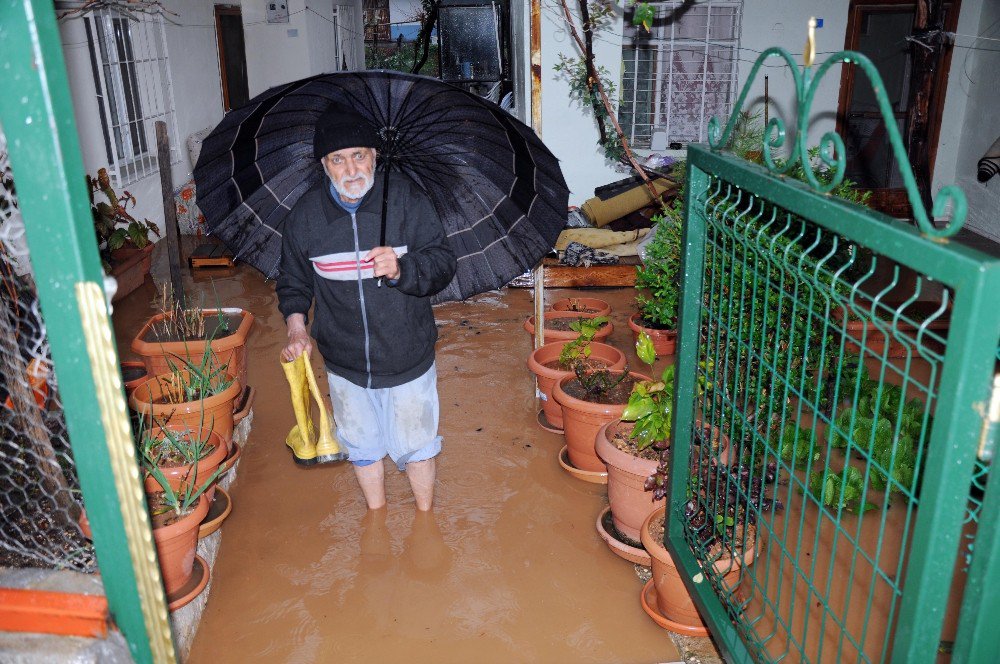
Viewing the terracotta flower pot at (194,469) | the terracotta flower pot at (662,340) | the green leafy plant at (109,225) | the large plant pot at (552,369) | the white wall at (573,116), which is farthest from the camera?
the white wall at (573,116)

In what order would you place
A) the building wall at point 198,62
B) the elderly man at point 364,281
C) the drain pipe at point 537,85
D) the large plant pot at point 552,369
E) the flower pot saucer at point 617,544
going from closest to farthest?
the elderly man at point 364,281
the flower pot saucer at point 617,544
the drain pipe at point 537,85
the large plant pot at point 552,369
the building wall at point 198,62

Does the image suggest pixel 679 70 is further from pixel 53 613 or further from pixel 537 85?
pixel 53 613

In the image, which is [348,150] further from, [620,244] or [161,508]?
[620,244]

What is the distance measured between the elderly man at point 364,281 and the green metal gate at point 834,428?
101cm

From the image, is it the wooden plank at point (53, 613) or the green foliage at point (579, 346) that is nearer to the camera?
the wooden plank at point (53, 613)

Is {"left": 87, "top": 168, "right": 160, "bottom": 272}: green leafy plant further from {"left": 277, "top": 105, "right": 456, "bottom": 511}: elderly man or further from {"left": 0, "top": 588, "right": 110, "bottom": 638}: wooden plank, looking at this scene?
{"left": 0, "top": 588, "right": 110, "bottom": 638}: wooden plank

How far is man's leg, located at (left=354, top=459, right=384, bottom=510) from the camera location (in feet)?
11.2

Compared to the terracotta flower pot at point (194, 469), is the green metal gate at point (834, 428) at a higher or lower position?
higher

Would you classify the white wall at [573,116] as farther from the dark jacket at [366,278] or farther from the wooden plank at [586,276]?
the dark jacket at [366,278]

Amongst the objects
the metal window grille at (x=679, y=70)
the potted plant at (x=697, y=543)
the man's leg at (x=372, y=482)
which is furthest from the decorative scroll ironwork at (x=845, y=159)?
the metal window grille at (x=679, y=70)

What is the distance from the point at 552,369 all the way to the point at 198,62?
7266mm

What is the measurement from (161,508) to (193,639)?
0.49 metres

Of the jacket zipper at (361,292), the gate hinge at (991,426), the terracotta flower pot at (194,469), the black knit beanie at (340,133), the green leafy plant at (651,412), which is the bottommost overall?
the terracotta flower pot at (194,469)

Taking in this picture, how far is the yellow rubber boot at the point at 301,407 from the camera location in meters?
3.12
